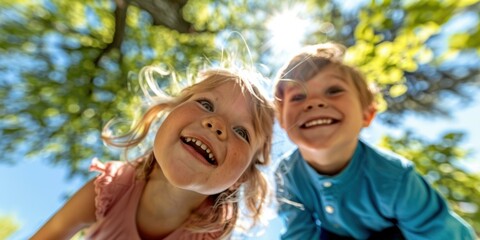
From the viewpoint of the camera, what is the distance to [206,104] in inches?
48.2

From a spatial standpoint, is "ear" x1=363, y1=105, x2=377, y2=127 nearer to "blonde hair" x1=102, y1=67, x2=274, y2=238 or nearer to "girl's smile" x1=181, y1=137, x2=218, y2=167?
"blonde hair" x1=102, y1=67, x2=274, y2=238

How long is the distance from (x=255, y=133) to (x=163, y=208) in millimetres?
442

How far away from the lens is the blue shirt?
4.58 ft

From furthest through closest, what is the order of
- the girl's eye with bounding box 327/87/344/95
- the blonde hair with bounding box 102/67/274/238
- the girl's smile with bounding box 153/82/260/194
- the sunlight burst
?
the sunlight burst → the girl's eye with bounding box 327/87/344/95 → the blonde hair with bounding box 102/67/274/238 → the girl's smile with bounding box 153/82/260/194

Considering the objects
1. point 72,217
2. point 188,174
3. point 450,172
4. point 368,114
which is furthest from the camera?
point 450,172

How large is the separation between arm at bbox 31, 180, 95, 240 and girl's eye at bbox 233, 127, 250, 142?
0.58 meters

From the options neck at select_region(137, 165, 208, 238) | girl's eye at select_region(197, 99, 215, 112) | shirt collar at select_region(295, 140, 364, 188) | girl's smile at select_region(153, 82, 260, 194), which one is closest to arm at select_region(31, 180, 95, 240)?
neck at select_region(137, 165, 208, 238)

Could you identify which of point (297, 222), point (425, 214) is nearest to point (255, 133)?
point (297, 222)

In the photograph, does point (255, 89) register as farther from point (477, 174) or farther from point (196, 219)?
point (477, 174)

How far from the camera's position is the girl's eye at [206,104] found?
3.97 feet

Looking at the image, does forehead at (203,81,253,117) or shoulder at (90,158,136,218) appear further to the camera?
shoulder at (90,158,136,218)

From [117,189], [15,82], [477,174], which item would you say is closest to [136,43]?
[15,82]

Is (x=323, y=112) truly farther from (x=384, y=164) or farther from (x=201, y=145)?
(x=201, y=145)

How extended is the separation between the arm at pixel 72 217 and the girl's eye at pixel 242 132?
0.58 meters
